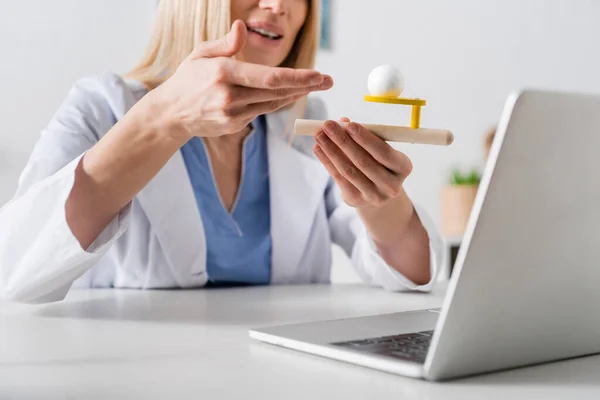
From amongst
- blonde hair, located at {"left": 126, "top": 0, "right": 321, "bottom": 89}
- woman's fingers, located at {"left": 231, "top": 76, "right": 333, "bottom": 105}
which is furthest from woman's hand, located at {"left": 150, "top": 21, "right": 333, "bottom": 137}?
blonde hair, located at {"left": 126, "top": 0, "right": 321, "bottom": 89}

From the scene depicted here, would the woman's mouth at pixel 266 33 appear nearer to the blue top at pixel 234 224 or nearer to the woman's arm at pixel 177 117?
the blue top at pixel 234 224

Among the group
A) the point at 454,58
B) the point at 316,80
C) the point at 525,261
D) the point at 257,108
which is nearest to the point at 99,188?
the point at 257,108

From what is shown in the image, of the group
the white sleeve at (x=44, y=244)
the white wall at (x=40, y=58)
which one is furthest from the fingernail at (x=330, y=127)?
the white wall at (x=40, y=58)

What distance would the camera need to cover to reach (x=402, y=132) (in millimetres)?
896

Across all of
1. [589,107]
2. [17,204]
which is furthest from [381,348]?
[17,204]

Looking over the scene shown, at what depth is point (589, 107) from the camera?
0.55 meters

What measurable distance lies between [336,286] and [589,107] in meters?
0.89

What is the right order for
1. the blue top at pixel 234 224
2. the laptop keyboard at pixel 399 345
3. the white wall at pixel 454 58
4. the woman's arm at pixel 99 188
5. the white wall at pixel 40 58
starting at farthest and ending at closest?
the white wall at pixel 454 58, the white wall at pixel 40 58, the blue top at pixel 234 224, the woman's arm at pixel 99 188, the laptop keyboard at pixel 399 345

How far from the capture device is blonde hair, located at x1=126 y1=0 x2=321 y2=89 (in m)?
1.37

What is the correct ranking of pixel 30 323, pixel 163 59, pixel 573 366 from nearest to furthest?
1. pixel 573 366
2. pixel 30 323
3. pixel 163 59

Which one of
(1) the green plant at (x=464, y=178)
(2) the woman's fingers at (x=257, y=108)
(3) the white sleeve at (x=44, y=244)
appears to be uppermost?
(2) the woman's fingers at (x=257, y=108)

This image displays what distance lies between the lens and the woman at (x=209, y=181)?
0.92 meters

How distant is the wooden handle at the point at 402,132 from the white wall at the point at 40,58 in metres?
2.02

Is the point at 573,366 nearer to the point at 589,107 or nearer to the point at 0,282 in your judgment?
the point at 589,107
